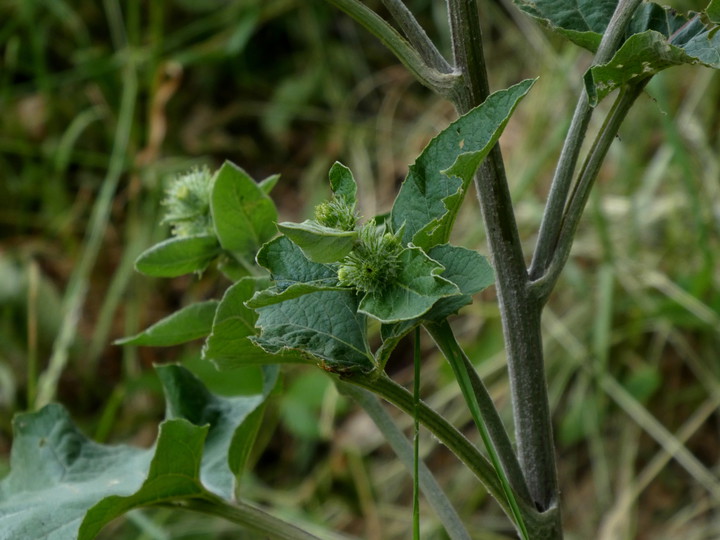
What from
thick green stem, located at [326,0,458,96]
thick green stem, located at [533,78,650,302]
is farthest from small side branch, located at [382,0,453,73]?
thick green stem, located at [533,78,650,302]

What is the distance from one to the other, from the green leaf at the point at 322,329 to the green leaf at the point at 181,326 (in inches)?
5.1

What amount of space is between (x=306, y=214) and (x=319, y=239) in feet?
5.94

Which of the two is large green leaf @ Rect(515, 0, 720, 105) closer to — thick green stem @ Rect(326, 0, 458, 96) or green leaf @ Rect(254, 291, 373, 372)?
thick green stem @ Rect(326, 0, 458, 96)

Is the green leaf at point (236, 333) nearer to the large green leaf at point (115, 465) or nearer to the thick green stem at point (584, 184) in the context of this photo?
the large green leaf at point (115, 465)

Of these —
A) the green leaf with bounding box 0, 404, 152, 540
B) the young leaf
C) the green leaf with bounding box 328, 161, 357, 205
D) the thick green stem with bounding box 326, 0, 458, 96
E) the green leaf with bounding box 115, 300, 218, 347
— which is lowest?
the green leaf with bounding box 0, 404, 152, 540

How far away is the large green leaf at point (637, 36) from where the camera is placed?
0.54 meters

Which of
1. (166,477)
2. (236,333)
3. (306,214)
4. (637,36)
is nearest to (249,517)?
(166,477)

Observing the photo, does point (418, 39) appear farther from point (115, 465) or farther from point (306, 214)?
point (306, 214)

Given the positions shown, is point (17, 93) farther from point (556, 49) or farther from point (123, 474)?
point (123, 474)

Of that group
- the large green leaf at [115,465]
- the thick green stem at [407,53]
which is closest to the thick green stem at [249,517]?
the large green leaf at [115,465]

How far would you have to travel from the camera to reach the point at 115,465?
2.65 ft

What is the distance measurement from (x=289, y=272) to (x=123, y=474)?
1.09ft

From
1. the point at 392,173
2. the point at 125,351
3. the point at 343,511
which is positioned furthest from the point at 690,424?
the point at 125,351

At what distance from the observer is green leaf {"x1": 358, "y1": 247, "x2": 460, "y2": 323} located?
18.8 inches
